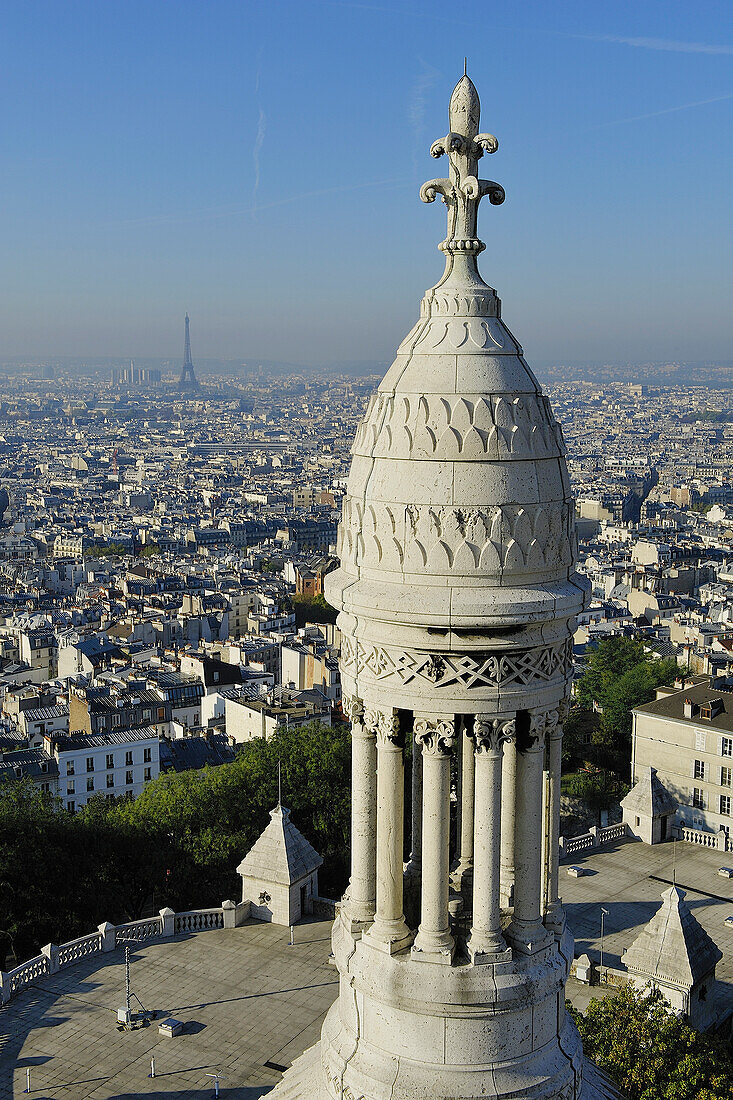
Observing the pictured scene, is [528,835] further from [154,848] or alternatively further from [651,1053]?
[154,848]

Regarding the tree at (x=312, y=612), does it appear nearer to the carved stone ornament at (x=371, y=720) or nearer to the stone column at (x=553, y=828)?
the stone column at (x=553, y=828)

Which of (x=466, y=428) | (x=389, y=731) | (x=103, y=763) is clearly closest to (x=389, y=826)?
(x=389, y=731)

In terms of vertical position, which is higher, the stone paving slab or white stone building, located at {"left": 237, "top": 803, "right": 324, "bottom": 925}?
white stone building, located at {"left": 237, "top": 803, "right": 324, "bottom": 925}

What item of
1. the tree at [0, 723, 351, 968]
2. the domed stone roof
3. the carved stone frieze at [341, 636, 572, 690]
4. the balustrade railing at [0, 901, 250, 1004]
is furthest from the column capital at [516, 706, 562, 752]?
the tree at [0, 723, 351, 968]

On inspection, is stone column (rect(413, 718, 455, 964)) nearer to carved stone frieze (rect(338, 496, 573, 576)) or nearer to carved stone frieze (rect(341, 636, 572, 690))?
carved stone frieze (rect(341, 636, 572, 690))

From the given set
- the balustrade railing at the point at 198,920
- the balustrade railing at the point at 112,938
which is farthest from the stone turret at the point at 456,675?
the balustrade railing at the point at 198,920
